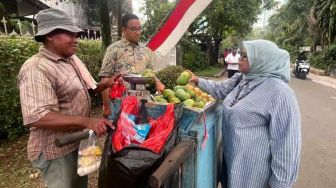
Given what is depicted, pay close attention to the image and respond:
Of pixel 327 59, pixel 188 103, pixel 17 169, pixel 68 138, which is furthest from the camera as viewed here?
pixel 327 59

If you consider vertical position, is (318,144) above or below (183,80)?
below

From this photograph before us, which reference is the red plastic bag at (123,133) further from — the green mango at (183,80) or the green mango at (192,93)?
the green mango at (183,80)

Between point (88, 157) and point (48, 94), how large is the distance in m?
0.48

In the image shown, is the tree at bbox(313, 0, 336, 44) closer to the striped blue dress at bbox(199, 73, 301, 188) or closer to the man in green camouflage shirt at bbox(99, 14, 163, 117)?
the man in green camouflage shirt at bbox(99, 14, 163, 117)

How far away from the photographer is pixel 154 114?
2188mm

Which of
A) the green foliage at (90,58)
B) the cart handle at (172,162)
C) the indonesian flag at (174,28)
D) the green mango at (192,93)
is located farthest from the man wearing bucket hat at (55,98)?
the green foliage at (90,58)

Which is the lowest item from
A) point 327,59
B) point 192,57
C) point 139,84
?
point 327,59

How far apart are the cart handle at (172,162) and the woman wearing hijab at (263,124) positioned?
56cm

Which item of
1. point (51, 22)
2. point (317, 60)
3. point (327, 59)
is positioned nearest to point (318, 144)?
point (51, 22)

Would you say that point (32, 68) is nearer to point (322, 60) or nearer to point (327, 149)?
point (327, 149)

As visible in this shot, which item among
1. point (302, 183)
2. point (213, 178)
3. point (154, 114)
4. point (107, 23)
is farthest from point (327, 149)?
point (107, 23)

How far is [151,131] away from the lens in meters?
2.02

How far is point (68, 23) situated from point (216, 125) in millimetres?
1450

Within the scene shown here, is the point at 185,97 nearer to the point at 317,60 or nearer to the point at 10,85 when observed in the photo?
the point at 10,85
